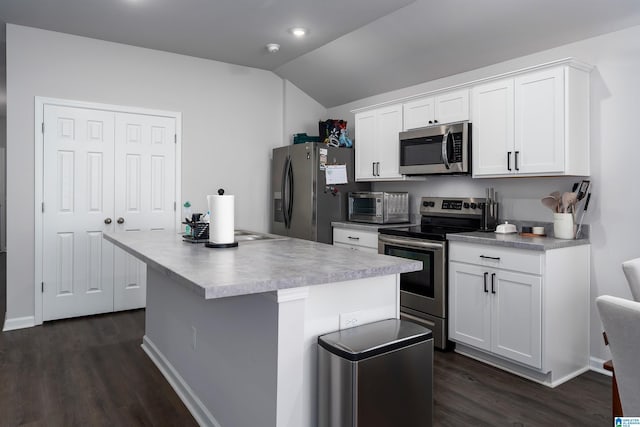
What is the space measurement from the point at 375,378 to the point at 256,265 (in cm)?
63

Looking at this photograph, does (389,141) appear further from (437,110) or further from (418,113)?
(437,110)

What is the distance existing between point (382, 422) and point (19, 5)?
3929mm

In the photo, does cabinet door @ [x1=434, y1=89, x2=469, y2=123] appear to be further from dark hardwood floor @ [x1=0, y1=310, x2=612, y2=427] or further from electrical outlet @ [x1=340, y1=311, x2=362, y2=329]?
electrical outlet @ [x1=340, y1=311, x2=362, y2=329]

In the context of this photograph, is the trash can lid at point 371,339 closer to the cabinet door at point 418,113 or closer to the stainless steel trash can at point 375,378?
the stainless steel trash can at point 375,378

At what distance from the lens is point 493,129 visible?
319cm

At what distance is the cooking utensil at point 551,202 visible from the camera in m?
3.00

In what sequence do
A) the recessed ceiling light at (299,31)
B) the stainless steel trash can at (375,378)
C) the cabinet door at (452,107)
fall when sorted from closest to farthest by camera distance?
the stainless steel trash can at (375,378) → the cabinet door at (452,107) → the recessed ceiling light at (299,31)

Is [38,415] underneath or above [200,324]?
underneath

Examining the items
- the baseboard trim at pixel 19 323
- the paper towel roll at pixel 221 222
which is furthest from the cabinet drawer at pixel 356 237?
the baseboard trim at pixel 19 323

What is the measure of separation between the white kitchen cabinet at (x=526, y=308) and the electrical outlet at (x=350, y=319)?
4.75 ft

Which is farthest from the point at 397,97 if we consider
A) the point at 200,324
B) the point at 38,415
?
the point at 38,415

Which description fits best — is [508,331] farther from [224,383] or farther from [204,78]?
[204,78]

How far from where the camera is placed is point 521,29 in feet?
10.1

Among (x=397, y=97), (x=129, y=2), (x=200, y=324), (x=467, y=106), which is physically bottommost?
(x=200, y=324)
